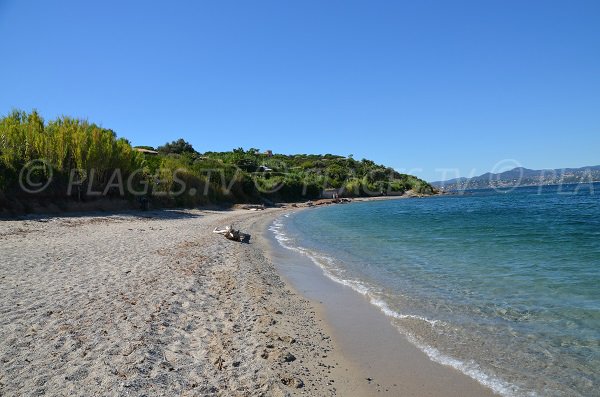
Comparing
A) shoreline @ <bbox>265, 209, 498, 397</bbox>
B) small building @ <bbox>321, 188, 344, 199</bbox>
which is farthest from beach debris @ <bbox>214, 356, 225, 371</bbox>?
small building @ <bbox>321, 188, 344, 199</bbox>

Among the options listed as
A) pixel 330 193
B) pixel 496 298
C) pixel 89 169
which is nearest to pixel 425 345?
pixel 496 298

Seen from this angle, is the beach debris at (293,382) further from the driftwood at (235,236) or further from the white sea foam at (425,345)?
the driftwood at (235,236)

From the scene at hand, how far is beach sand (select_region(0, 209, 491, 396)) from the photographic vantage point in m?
4.01

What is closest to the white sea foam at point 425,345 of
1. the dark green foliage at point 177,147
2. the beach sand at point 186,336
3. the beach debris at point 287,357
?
the beach sand at point 186,336

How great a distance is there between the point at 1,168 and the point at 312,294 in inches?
809

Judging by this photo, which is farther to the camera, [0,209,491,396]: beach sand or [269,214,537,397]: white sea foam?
[269,214,537,397]: white sea foam

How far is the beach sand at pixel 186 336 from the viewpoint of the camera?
4012mm

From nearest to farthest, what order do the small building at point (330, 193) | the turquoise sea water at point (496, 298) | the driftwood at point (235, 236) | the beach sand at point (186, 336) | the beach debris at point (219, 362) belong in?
the beach sand at point (186, 336) < the beach debris at point (219, 362) < the turquoise sea water at point (496, 298) < the driftwood at point (235, 236) < the small building at point (330, 193)

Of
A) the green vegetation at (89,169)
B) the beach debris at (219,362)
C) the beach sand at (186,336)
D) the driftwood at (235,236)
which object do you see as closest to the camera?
the beach sand at (186,336)

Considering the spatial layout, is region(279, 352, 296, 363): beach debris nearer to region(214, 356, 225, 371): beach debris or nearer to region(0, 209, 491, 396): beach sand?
region(0, 209, 491, 396): beach sand

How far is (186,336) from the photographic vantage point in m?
5.23

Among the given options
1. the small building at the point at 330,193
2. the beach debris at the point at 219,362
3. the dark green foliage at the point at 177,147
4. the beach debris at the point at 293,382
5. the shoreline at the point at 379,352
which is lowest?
the shoreline at the point at 379,352

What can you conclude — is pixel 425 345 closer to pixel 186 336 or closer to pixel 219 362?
pixel 219 362

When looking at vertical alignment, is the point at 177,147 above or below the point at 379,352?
above
